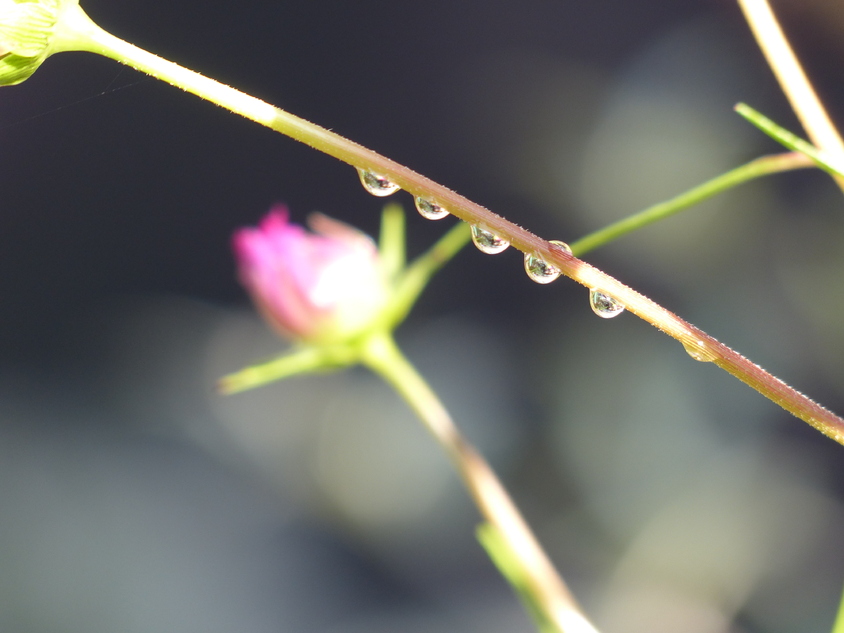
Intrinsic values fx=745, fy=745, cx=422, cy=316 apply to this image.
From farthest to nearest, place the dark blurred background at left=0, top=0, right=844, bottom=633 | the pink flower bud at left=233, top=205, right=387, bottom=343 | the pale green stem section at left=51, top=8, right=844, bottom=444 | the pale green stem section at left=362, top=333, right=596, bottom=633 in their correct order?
the dark blurred background at left=0, top=0, right=844, bottom=633 → the pink flower bud at left=233, top=205, right=387, bottom=343 → the pale green stem section at left=362, top=333, right=596, bottom=633 → the pale green stem section at left=51, top=8, right=844, bottom=444

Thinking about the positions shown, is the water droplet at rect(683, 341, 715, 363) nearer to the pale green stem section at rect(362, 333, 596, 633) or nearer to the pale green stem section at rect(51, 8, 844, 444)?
the pale green stem section at rect(51, 8, 844, 444)

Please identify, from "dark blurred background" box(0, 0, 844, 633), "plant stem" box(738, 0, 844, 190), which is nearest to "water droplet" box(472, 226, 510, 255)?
"plant stem" box(738, 0, 844, 190)

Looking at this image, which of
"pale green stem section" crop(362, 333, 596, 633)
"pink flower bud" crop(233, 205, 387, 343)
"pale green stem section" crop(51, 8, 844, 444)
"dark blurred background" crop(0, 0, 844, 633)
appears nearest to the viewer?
"pale green stem section" crop(51, 8, 844, 444)

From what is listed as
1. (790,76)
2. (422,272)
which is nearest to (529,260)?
(790,76)

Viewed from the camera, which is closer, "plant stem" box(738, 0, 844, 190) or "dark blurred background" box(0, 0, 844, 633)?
"plant stem" box(738, 0, 844, 190)

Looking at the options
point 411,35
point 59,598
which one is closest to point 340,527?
point 59,598

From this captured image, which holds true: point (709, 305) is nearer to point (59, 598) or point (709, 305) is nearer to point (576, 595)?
point (576, 595)
